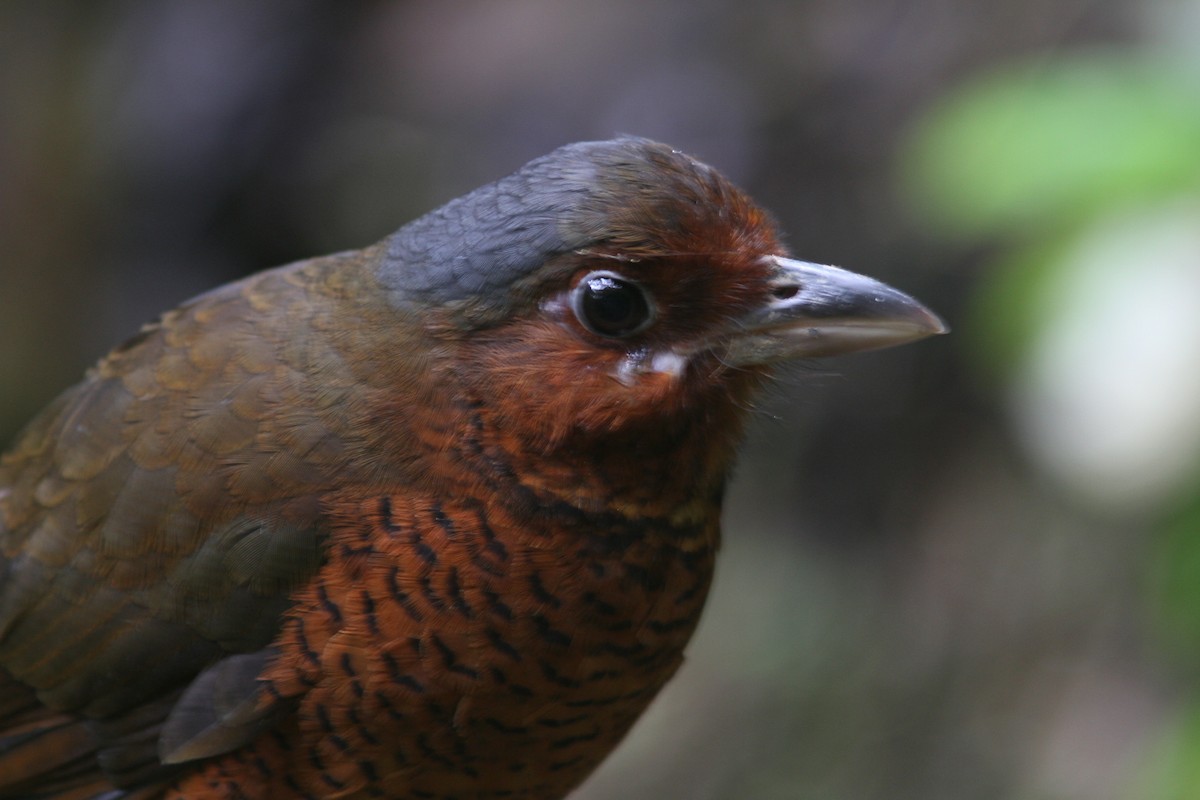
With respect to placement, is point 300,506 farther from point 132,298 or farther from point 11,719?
point 132,298

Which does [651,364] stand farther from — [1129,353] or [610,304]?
[1129,353]

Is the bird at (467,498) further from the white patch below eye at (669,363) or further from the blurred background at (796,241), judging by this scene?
the blurred background at (796,241)

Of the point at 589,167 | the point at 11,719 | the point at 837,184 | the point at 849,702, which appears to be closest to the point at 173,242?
the point at 837,184

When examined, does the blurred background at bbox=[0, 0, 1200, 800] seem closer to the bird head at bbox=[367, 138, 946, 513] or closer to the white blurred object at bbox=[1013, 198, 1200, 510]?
the white blurred object at bbox=[1013, 198, 1200, 510]

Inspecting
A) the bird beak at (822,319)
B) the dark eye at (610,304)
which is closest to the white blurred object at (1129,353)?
the bird beak at (822,319)

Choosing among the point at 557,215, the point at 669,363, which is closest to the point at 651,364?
the point at 669,363

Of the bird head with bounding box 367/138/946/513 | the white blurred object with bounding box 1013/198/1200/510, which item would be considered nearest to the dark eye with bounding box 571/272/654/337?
the bird head with bounding box 367/138/946/513
